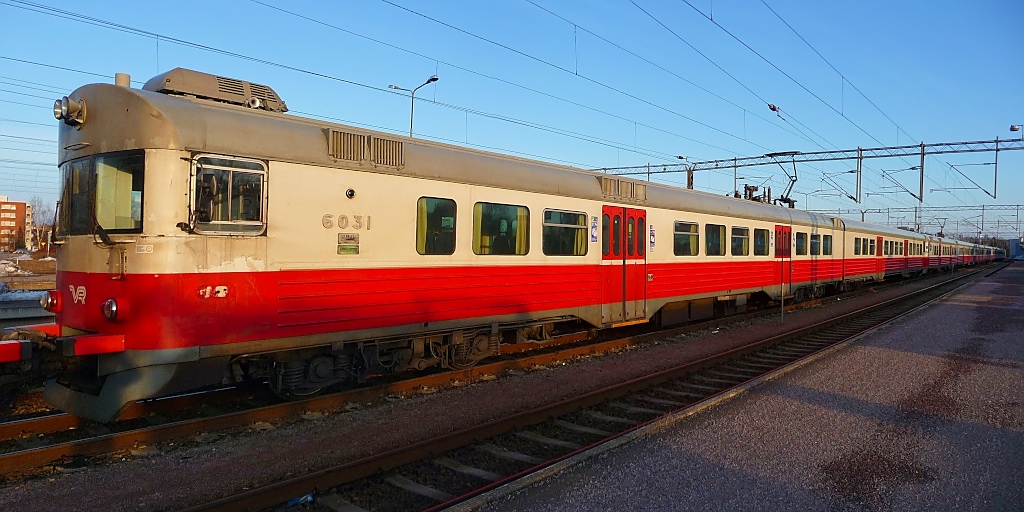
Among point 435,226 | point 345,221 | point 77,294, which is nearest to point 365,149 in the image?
point 345,221

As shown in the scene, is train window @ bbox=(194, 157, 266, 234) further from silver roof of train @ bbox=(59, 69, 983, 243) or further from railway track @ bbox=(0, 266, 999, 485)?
railway track @ bbox=(0, 266, 999, 485)

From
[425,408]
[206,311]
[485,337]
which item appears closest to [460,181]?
[485,337]

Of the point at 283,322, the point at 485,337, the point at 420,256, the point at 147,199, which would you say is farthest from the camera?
the point at 485,337

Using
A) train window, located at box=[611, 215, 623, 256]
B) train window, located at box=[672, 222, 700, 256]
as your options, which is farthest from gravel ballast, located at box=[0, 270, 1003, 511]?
train window, located at box=[672, 222, 700, 256]

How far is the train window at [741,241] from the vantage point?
1644 centimetres

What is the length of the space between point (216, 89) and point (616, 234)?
7.54 metres

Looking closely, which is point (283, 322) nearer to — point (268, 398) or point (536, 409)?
point (268, 398)

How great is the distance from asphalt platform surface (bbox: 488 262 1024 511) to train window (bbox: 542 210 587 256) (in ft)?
12.7

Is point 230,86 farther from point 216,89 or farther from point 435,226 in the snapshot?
point 435,226

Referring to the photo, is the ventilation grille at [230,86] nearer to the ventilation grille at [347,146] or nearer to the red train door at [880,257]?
the ventilation grille at [347,146]

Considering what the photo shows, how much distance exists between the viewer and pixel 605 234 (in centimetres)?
1204

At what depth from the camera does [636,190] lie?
12.9 metres

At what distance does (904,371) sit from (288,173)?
10017 mm

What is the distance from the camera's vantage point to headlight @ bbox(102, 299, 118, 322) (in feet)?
20.5
